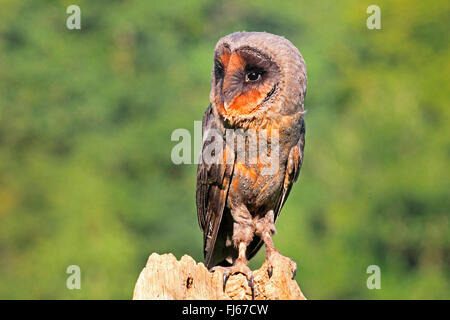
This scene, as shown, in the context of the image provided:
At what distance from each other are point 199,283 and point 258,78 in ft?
5.23

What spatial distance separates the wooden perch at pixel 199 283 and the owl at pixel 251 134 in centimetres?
13

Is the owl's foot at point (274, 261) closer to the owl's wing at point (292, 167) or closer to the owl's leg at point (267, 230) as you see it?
the owl's leg at point (267, 230)

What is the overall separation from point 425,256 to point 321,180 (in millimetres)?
2790

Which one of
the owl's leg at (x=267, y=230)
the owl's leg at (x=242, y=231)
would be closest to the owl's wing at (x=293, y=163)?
the owl's leg at (x=267, y=230)

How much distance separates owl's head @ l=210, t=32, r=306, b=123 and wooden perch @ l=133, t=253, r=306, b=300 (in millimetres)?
1095

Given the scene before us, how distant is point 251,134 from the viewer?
5320 millimetres

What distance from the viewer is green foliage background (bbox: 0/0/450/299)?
13.7 metres

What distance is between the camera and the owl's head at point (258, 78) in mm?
5285

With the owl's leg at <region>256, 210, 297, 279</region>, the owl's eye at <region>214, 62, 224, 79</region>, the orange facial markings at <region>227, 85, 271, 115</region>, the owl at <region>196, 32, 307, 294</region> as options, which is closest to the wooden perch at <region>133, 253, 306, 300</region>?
the owl at <region>196, 32, 307, 294</region>

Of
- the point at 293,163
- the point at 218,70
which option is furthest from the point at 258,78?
the point at 293,163

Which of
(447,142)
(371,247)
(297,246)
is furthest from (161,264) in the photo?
(447,142)

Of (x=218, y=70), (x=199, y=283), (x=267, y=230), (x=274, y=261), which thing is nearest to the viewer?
(x=199, y=283)

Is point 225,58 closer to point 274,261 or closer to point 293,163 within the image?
Result: point 293,163
